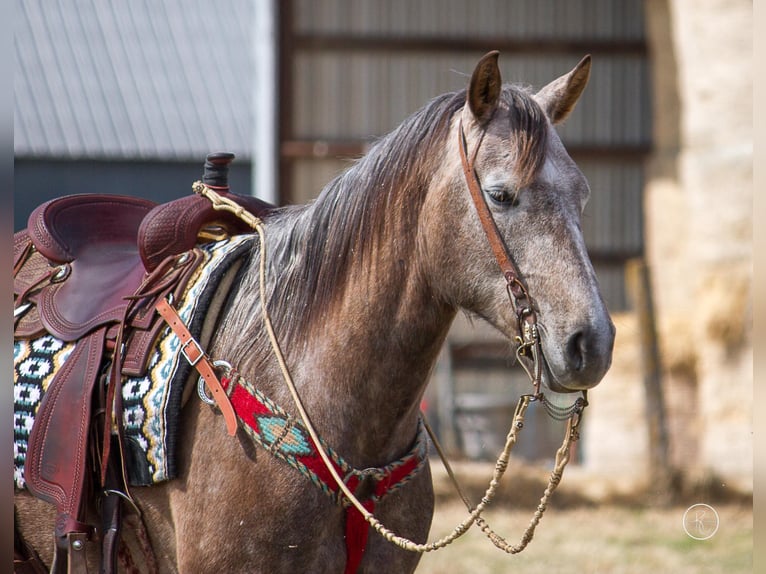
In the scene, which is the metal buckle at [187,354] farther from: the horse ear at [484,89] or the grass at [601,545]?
the grass at [601,545]

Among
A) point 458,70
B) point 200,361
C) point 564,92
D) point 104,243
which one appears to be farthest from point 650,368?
point 200,361

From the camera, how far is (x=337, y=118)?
10180 millimetres

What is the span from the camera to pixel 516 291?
2109mm

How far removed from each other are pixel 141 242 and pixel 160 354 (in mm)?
368

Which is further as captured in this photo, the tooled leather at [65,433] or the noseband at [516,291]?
the tooled leather at [65,433]

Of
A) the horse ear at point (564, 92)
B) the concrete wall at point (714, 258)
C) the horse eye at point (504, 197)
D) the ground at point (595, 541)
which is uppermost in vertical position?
the horse ear at point (564, 92)

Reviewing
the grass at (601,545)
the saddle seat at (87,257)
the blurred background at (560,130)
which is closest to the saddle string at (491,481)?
the saddle seat at (87,257)

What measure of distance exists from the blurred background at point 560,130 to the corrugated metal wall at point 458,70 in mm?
21

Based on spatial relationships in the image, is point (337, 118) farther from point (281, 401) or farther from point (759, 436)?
point (759, 436)

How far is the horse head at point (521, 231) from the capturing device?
205 centimetres

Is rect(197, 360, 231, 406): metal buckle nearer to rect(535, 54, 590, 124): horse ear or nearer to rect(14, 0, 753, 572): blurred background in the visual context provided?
rect(535, 54, 590, 124): horse ear

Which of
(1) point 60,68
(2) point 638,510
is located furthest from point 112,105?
(2) point 638,510

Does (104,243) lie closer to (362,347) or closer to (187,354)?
(187,354)

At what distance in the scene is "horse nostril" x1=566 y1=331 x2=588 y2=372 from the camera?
6.66 ft
